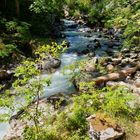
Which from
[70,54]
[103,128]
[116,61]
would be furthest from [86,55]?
[103,128]

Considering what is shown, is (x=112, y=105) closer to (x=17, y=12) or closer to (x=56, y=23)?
(x=17, y=12)

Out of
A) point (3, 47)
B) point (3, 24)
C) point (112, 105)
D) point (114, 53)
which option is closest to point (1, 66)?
point (3, 47)

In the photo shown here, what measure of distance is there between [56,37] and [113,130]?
48.7 feet

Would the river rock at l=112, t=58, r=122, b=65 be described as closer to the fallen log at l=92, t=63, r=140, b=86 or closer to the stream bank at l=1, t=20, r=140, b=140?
the stream bank at l=1, t=20, r=140, b=140

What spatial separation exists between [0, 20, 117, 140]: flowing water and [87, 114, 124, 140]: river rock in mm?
2372

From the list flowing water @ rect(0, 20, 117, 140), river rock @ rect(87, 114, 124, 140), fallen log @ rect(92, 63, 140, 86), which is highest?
river rock @ rect(87, 114, 124, 140)

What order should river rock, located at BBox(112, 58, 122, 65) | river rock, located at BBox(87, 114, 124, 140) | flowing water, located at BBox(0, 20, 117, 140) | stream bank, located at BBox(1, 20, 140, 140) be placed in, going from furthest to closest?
1. river rock, located at BBox(112, 58, 122, 65)
2. stream bank, located at BBox(1, 20, 140, 140)
3. flowing water, located at BBox(0, 20, 117, 140)
4. river rock, located at BBox(87, 114, 124, 140)

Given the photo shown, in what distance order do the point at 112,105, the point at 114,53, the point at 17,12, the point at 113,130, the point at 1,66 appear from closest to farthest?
the point at 113,130 < the point at 112,105 < the point at 1,66 < the point at 114,53 < the point at 17,12

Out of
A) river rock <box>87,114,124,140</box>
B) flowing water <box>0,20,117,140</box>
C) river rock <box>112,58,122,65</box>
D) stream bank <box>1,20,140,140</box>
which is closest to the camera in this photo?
river rock <box>87,114,124,140</box>

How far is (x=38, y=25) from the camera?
2128 cm

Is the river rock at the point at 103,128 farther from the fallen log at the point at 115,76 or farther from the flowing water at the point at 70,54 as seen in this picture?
the fallen log at the point at 115,76

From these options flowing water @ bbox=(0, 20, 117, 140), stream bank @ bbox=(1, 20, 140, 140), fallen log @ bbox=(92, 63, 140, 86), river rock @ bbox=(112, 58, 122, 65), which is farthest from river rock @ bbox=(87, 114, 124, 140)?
river rock @ bbox=(112, 58, 122, 65)

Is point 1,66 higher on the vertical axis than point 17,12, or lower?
lower

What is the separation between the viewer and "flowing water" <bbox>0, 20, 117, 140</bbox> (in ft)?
40.5
